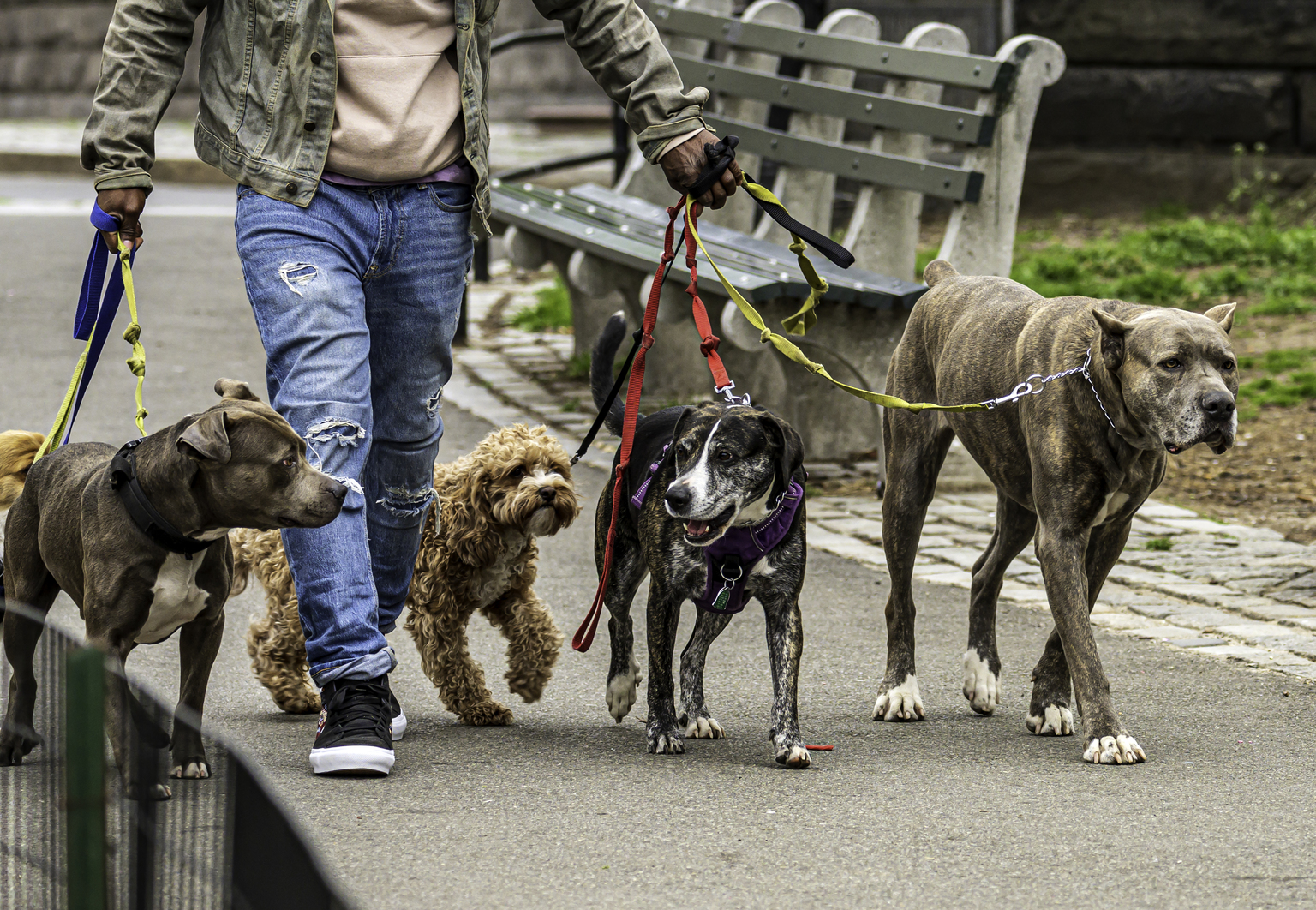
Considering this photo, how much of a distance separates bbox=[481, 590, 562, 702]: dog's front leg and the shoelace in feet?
2.90

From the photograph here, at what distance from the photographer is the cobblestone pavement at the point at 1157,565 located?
5.89 meters

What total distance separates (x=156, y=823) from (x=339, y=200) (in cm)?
233

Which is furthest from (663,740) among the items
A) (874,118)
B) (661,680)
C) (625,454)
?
(874,118)

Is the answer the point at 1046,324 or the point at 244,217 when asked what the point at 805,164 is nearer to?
the point at 1046,324

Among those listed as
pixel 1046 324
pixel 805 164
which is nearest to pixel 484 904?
pixel 1046 324

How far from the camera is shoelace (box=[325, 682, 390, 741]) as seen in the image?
4172 millimetres

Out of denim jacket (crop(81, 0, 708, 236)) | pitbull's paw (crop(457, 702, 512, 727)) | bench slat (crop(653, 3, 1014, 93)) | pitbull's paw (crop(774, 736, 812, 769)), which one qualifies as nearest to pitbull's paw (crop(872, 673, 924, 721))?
pitbull's paw (crop(774, 736, 812, 769))

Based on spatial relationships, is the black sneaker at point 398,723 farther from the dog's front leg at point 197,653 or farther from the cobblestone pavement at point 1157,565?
the cobblestone pavement at point 1157,565

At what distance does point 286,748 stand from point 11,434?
117 centimetres

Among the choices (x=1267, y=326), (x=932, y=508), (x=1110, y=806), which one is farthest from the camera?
(x=1267, y=326)

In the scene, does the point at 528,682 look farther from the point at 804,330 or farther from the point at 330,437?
the point at 804,330

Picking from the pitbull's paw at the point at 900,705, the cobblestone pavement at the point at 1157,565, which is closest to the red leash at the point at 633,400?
the pitbull's paw at the point at 900,705

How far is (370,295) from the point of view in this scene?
445 centimetres

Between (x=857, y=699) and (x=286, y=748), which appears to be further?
(x=857, y=699)
